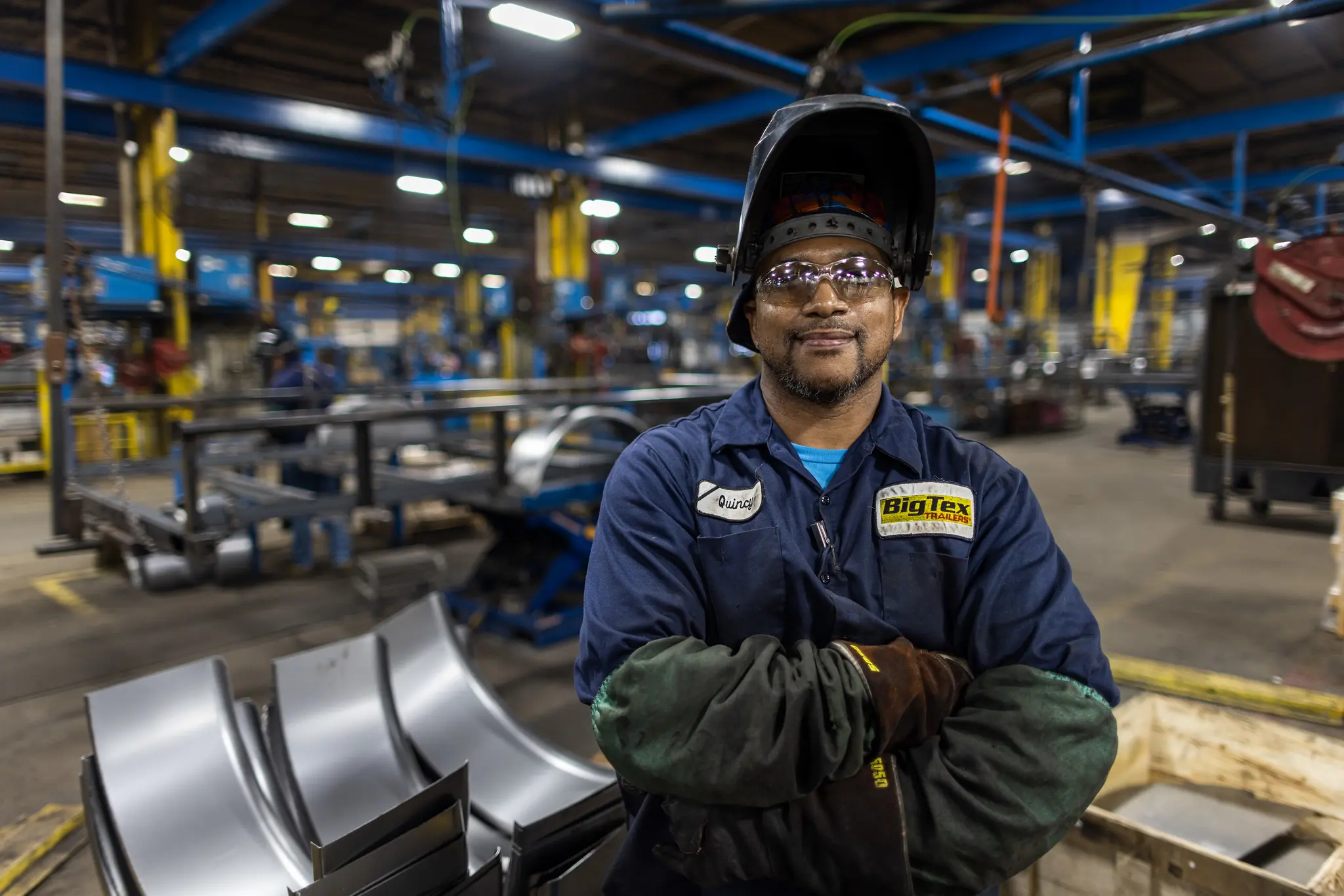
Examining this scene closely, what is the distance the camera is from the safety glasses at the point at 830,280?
1.18m

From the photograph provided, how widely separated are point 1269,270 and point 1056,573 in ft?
16.7

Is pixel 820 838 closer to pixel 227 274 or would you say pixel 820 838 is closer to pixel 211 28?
pixel 211 28

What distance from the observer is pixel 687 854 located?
107 centimetres

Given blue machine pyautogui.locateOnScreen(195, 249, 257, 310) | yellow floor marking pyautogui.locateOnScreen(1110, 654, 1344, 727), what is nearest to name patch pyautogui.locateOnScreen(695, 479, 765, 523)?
yellow floor marking pyautogui.locateOnScreen(1110, 654, 1344, 727)

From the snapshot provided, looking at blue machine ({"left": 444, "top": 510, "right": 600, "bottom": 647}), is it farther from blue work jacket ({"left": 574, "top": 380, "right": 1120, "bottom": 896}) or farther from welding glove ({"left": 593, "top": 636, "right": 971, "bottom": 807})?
welding glove ({"left": 593, "top": 636, "right": 971, "bottom": 807})

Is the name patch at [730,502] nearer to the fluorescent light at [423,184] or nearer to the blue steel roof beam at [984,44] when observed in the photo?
the blue steel roof beam at [984,44]

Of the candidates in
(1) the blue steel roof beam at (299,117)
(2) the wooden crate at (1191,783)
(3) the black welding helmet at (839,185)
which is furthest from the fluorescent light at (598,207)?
(3) the black welding helmet at (839,185)

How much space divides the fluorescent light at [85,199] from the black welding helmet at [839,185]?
54.0 feet

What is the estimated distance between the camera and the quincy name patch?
1157mm

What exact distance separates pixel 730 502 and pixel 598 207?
407 inches

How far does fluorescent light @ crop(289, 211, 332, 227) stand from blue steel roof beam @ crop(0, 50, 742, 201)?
847 centimetres

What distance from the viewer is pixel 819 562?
1170mm

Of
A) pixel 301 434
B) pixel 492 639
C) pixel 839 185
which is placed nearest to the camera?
pixel 839 185

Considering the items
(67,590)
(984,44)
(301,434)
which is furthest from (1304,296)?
(67,590)
